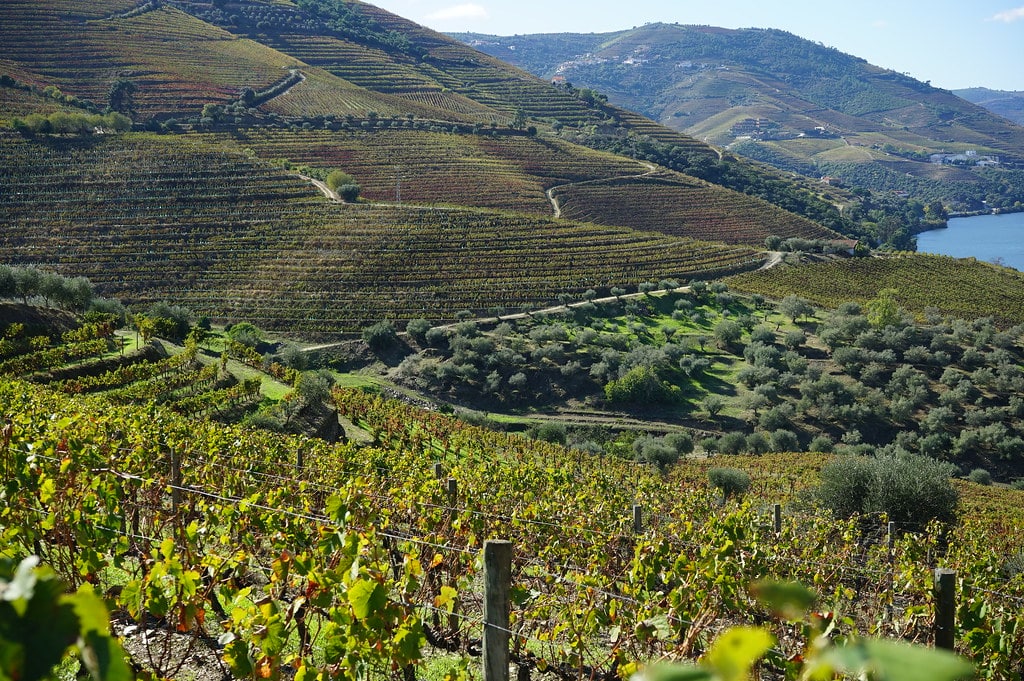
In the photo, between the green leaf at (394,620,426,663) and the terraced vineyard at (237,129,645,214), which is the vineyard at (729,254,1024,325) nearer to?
the terraced vineyard at (237,129,645,214)

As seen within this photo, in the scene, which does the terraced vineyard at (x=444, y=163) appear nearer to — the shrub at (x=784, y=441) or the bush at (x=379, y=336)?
the bush at (x=379, y=336)

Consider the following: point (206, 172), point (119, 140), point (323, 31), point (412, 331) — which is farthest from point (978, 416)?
point (323, 31)

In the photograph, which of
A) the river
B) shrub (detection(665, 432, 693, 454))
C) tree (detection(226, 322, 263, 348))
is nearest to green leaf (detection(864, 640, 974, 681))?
shrub (detection(665, 432, 693, 454))

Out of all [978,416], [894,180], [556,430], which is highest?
[894,180]

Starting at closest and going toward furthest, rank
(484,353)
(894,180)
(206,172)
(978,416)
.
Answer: (978,416) < (484,353) < (206,172) < (894,180)

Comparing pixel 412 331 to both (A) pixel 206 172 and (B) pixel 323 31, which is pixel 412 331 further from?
(B) pixel 323 31

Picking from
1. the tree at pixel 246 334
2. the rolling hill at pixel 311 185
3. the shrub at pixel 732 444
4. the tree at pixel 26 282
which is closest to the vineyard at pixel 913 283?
the rolling hill at pixel 311 185
